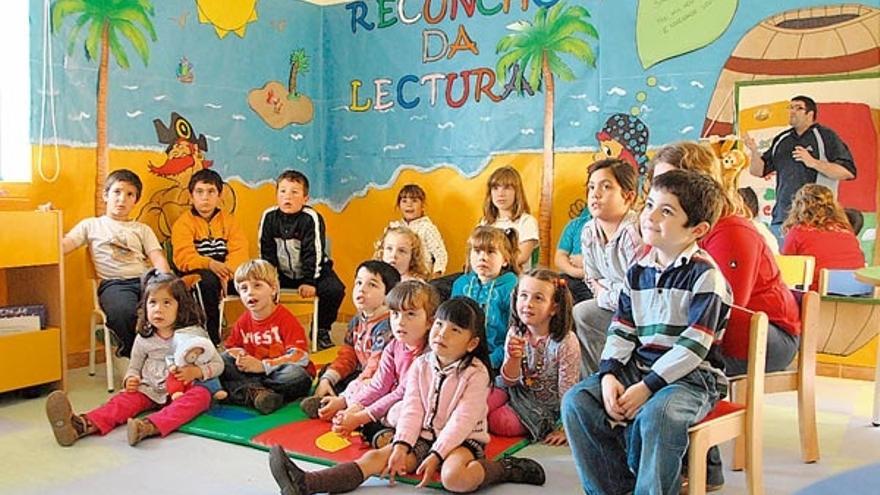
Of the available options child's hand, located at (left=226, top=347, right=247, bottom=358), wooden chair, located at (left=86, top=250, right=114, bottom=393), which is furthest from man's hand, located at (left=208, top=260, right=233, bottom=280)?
child's hand, located at (left=226, top=347, right=247, bottom=358)

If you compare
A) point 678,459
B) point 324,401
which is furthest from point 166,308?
point 678,459

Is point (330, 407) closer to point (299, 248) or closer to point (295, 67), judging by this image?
point (299, 248)

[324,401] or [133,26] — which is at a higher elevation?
[133,26]

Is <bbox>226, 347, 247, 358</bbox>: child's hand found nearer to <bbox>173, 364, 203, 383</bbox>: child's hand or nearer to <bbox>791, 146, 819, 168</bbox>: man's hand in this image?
<bbox>173, 364, 203, 383</bbox>: child's hand

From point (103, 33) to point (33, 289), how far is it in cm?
137

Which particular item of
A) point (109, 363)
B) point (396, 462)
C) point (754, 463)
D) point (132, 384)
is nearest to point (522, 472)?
point (396, 462)

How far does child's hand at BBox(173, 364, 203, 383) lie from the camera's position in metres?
3.33

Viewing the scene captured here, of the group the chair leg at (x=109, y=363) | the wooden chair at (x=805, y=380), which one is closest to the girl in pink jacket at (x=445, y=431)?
the wooden chair at (x=805, y=380)

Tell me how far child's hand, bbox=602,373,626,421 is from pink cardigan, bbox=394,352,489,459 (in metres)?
0.52

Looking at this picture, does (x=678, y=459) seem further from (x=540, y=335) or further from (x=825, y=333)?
(x=825, y=333)

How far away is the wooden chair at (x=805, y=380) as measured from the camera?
2715 millimetres

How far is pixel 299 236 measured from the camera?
5.00 m

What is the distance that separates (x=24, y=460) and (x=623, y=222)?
2210mm

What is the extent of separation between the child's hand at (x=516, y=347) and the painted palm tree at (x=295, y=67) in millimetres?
2978
